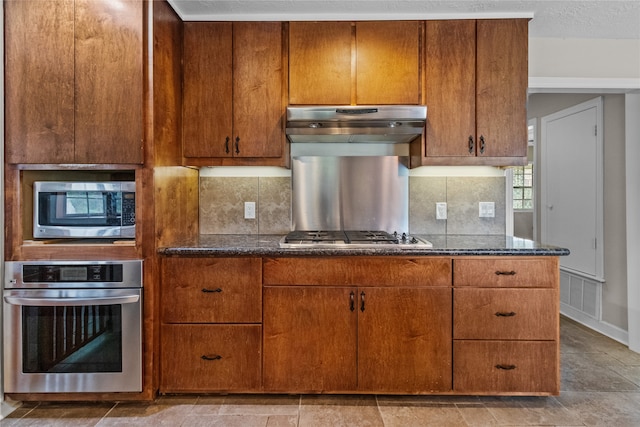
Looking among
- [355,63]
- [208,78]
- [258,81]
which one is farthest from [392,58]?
[208,78]

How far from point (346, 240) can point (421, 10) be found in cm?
150

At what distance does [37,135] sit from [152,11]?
0.91 m

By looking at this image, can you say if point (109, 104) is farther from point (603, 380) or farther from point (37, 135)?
point (603, 380)

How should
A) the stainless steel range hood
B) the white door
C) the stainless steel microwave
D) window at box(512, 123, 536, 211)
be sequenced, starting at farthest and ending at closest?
window at box(512, 123, 536, 211)
the white door
the stainless steel range hood
the stainless steel microwave

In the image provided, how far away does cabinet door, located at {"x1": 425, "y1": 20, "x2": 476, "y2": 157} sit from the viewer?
91.6 inches

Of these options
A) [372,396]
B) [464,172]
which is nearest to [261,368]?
[372,396]

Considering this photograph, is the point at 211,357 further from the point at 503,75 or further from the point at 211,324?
the point at 503,75

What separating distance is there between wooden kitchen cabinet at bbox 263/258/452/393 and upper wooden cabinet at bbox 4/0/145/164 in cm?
113

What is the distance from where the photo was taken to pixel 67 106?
77.5 inches

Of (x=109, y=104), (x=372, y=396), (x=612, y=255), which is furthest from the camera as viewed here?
(x=612, y=255)

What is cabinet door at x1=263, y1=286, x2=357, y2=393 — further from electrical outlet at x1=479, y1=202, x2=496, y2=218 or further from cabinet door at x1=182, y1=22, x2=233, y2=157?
electrical outlet at x1=479, y1=202, x2=496, y2=218

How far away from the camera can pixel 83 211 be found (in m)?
2.02

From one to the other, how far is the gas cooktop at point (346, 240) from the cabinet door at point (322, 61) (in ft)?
2.83

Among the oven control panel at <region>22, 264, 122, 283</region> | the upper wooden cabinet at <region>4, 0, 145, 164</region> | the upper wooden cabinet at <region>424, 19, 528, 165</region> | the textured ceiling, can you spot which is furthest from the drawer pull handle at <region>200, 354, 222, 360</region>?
the textured ceiling
